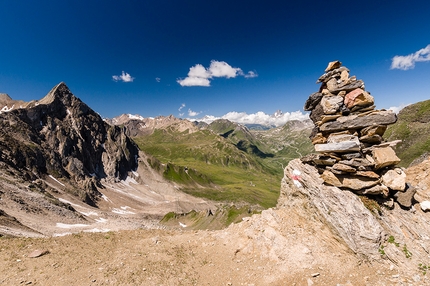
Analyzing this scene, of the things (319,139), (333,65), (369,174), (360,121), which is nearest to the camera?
(369,174)

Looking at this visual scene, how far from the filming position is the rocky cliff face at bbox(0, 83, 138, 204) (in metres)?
113

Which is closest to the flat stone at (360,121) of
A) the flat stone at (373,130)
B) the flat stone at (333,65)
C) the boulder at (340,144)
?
the flat stone at (373,130)

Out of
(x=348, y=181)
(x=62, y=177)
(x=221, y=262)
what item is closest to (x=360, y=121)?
(x=348, y=181)

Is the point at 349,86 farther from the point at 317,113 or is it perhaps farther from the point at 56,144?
the point at 56,144

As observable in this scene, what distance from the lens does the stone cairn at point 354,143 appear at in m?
19.0

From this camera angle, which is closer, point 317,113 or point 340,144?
point 340,144

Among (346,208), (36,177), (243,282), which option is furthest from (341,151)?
(36,177)

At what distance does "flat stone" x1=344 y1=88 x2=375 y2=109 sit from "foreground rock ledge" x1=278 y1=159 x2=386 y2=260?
7.46 metres

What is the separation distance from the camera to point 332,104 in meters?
21.3

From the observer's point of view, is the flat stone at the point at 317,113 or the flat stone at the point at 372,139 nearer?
the flat stone at the point at 372,139

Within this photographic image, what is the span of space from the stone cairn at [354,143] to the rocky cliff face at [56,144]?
12159 centimetres

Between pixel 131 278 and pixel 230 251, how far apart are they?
9310 mm

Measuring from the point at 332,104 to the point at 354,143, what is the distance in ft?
14.8

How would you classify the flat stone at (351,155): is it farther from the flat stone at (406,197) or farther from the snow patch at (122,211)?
the snow patch at (122,211)
